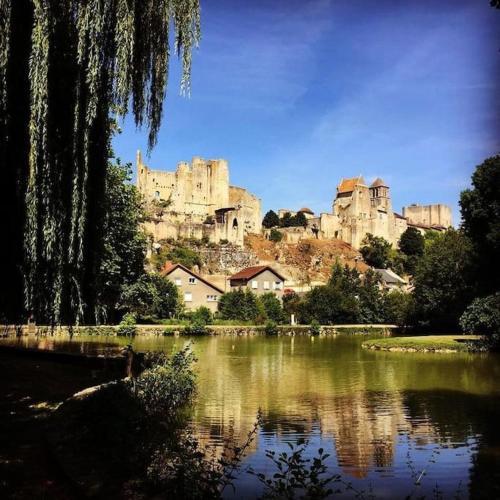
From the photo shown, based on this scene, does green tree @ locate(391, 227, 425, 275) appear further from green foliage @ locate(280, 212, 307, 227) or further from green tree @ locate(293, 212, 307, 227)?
green foliage @ locate(280, 212, 307, 227)

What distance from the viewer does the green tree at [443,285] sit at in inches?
1608

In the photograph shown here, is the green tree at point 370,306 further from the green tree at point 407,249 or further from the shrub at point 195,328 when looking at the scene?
the green tree at point 407,249

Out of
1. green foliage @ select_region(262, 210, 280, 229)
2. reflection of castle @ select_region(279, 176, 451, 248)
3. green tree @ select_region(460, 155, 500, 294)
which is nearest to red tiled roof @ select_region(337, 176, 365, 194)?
reflection of castle @ select_region(279, 176, 451, 248)

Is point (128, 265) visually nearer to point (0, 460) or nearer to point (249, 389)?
point (249, 389)

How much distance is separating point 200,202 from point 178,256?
23.5 meters

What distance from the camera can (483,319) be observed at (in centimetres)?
3045

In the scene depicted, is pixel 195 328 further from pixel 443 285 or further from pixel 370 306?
pixel 370 306

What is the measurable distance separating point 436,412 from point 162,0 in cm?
1030

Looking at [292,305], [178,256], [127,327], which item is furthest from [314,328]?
[178,256]

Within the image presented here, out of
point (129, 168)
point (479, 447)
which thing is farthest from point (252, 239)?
point (479, 447)

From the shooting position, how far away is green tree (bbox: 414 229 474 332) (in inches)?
1608

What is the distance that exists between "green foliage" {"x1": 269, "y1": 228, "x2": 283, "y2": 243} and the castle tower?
92.4ft

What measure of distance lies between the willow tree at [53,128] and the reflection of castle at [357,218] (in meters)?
86.2

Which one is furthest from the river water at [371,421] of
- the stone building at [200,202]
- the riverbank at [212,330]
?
the stone building at [200,202]
